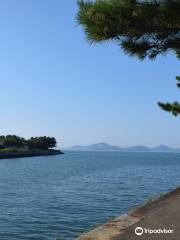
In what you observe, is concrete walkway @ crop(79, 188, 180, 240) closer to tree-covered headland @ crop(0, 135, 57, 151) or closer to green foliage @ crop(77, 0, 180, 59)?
green foliage @ crop(77, 0, 180, 59)

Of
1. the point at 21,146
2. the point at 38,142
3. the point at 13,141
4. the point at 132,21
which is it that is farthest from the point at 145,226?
the point at 38,142

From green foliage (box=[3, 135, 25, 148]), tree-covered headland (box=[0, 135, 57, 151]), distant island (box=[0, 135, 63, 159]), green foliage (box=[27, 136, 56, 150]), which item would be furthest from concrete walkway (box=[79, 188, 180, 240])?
green foliage (box=[27, 136, 56, 150])

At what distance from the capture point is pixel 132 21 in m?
9.21

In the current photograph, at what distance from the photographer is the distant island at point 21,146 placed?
508 feet

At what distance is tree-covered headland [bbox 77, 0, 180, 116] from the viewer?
8.88 metres

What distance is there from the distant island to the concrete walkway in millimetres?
136410

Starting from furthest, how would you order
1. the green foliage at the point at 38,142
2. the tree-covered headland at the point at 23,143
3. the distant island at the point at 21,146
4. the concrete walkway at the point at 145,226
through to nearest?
the green foliage at the point at 38,142
the tree-covered headland at the point at 23,143
the distant island at the point at 21,146
the concrete walkway at the point at 145,226

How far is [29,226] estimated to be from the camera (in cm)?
2089

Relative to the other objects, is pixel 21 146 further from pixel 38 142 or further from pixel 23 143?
pixel 38 142

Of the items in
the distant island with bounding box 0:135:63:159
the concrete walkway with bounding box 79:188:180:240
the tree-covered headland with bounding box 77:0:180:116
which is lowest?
the concrete walkway with bounding box 79:188:180:240

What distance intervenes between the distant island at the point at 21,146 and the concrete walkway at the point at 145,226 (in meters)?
136

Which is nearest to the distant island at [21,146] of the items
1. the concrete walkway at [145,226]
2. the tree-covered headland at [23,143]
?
the tree-covered headland at [23,143]

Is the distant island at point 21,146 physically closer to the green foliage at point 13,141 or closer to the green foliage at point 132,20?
the green foliage at point 13,141

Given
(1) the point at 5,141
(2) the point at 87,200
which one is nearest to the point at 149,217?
(2) the point at 87,200
